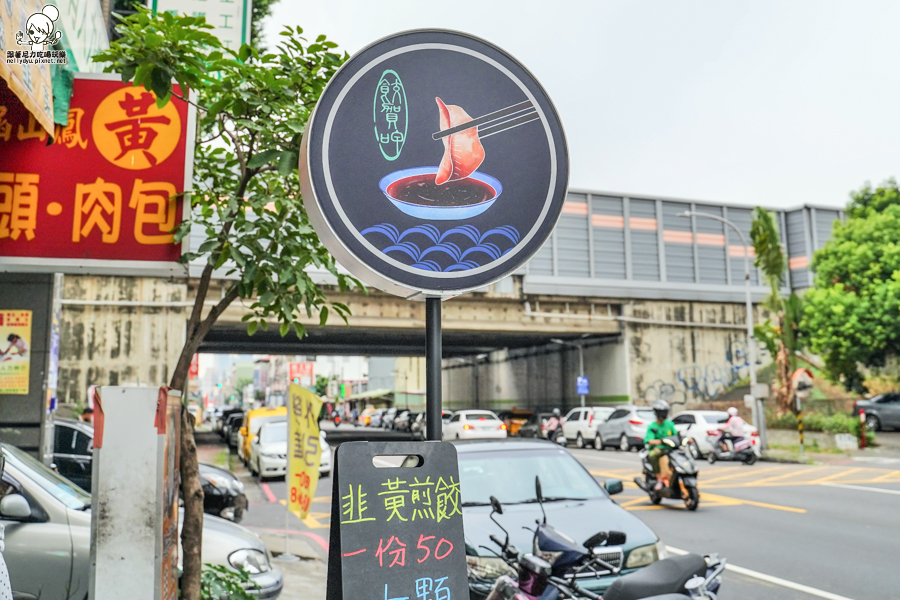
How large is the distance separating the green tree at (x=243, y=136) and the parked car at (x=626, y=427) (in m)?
22.3

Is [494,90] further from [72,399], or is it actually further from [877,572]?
[72,399]

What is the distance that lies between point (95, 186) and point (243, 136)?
94cm

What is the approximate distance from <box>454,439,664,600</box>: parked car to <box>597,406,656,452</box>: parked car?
1891cm

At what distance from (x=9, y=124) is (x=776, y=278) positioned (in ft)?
81.5

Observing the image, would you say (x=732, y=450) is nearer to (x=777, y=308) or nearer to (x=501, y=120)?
(x=777, y=308)

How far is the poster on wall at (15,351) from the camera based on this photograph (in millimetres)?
7094

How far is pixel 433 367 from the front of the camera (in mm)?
2041

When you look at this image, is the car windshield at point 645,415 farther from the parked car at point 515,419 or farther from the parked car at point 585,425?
the parked car at point 515,419

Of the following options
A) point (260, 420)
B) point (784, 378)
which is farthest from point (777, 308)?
point (260, 420)

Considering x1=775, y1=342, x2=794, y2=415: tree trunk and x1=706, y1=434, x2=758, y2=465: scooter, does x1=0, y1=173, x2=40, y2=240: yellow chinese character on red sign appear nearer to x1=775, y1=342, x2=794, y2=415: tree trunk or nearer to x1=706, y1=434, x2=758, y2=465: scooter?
x1=706, y1=434, x2=758, y2=465: scooter

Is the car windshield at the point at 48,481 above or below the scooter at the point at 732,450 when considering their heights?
above

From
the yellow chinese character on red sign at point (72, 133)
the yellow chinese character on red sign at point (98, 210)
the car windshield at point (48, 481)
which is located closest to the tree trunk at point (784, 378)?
the car windshield at point (48, 481)

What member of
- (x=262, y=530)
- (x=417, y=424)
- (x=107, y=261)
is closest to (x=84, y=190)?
(x=107, y=261)

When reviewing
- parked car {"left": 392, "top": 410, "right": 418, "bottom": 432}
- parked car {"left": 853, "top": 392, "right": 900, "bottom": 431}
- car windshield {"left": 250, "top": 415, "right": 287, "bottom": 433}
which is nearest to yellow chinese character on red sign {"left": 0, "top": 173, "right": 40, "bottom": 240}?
car windshield {"left": 250, "top": 415, "right": 287, "bottom": 433}
